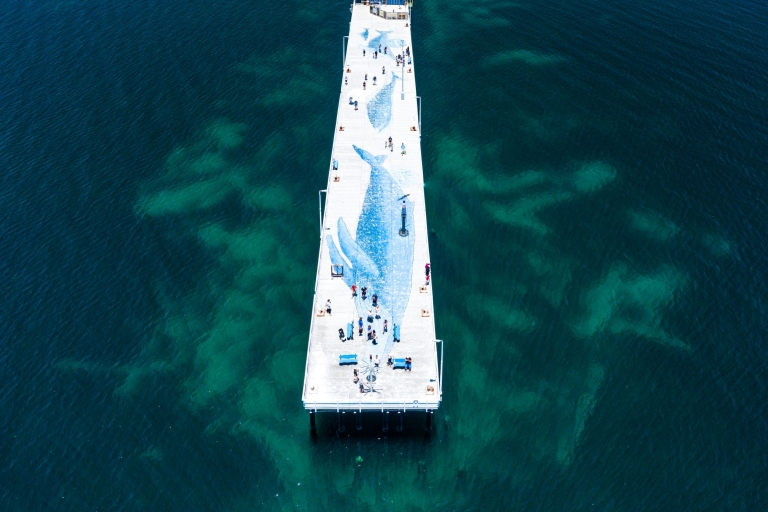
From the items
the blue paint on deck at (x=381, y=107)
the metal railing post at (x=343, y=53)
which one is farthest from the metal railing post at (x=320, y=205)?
the metal railing post at (x=343, y=53)

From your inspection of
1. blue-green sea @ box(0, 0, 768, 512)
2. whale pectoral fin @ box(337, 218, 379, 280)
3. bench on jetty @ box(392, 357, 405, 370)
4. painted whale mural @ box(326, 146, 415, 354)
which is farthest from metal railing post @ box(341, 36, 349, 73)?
bench on jetty @ box(392, 357, 405, 370)

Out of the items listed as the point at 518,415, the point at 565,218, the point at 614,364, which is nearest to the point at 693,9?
the point at 565,218

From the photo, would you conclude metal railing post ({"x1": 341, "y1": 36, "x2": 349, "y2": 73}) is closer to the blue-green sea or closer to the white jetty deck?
the white jetty deck

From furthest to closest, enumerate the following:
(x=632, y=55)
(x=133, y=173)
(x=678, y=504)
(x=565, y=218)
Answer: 1. (x=632, y=55)
2. (x=133, y=173)
3. (x=565, y=218)
4. (x=678, y=504)

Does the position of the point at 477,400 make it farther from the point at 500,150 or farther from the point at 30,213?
the point at 30,213

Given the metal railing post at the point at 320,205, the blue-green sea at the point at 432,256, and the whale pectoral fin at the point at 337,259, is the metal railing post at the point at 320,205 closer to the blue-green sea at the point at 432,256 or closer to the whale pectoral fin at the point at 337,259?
the whale pectoral fin at the point at 337,259

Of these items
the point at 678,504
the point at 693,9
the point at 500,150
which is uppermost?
the point at 693,9

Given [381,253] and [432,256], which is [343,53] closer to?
[432,256]

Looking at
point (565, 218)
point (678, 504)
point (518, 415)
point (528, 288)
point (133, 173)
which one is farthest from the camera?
point (133, 173)
